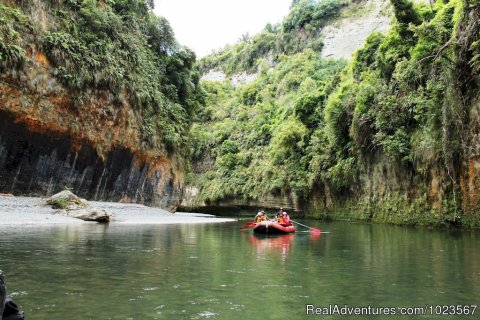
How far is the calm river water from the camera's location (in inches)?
225

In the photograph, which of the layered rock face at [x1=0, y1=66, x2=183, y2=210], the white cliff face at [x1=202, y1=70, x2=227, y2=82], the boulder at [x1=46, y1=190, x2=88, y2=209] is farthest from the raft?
the white cliff face at [x1=202, y1=70, x2=227, y2=82]

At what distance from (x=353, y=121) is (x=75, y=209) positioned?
18947mm

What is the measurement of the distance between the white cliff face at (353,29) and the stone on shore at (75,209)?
45764 mm

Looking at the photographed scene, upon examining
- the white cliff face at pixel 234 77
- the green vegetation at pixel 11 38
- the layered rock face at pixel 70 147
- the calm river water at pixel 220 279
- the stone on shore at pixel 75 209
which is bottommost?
the calm river water at pixel 220 279

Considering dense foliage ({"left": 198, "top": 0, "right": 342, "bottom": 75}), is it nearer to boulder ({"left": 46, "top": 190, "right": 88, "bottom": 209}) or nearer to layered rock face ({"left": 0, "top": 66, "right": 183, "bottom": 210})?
layered rock face ({"left": 0, "top": 66, "right": 183, "bottom": 210})

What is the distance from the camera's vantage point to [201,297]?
637cm

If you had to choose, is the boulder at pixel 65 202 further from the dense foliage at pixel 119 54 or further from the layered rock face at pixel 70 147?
the dense foliage at pixel 119 54

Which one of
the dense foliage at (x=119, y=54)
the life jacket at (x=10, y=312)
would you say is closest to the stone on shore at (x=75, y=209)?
the dense foliage at (x=119, y=54)

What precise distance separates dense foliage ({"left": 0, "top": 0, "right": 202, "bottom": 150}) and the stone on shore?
23.2ft

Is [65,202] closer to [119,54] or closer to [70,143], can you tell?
[70,143]

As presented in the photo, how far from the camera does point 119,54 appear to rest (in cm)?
3009

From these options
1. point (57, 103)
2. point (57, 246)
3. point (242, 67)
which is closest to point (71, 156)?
point (57, 103)

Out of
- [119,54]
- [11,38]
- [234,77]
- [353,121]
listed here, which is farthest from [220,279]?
[234,77]

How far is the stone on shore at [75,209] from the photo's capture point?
20.6 metres
